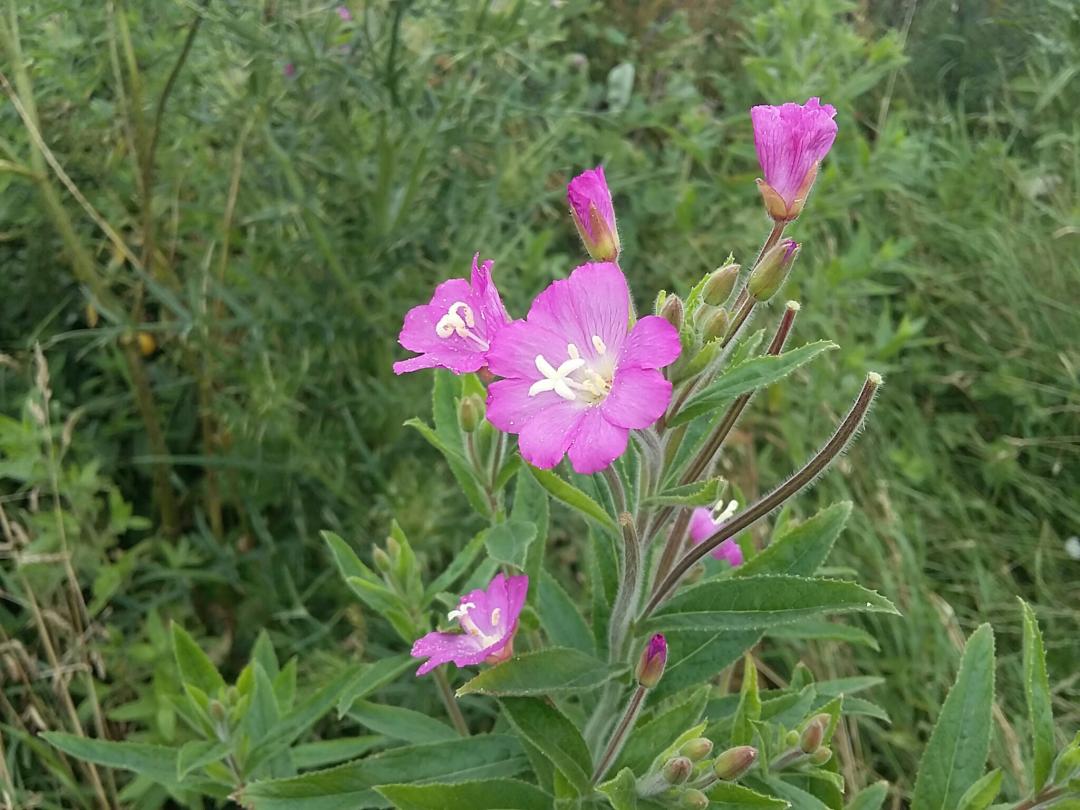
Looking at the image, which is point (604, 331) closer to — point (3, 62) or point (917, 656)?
point (3, 62)

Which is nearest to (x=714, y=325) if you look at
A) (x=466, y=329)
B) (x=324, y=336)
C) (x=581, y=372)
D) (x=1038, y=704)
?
(x=581, y=372)

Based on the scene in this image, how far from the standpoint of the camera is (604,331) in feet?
3.37

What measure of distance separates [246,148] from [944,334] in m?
2.54

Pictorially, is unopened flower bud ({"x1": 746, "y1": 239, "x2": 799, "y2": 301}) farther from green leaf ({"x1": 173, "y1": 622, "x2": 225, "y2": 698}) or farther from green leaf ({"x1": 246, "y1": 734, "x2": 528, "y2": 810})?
green leaf ({"x1": 173, "y1": 622, "x2": 225, "y2": 698})

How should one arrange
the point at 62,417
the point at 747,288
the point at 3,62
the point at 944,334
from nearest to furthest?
the point at 747,288 → the point at 3,62 → the point at 62,417 → the point at 944,334

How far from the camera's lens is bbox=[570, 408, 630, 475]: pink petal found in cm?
88

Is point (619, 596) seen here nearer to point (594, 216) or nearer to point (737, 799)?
point (737, 799)

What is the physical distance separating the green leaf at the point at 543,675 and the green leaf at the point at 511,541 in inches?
4.7

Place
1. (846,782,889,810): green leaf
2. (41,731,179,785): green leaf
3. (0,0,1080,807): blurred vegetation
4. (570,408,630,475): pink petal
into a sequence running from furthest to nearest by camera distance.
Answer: (0,0,1080,807): blurred vegetation
(41,731,179,785): green leaf
(846,782,889,810): green leaf
(570,408,630,475): pink petal

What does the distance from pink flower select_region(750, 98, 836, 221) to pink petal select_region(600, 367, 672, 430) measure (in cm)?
28

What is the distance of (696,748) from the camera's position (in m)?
1.02

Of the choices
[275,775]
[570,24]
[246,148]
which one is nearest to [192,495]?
[246,148]

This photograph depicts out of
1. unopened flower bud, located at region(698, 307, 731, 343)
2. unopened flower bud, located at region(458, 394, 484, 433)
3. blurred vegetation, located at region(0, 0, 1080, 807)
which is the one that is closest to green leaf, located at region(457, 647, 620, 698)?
unopened flower bud, located at region(458, 394, 484, 433)

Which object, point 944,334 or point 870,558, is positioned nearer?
point 870,558
